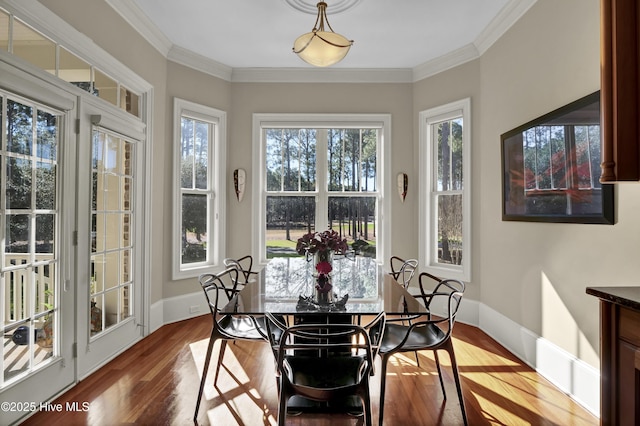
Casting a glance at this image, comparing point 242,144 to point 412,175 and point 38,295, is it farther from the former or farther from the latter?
point 38,295

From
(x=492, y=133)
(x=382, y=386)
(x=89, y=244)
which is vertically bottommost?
(x=382, y=386)

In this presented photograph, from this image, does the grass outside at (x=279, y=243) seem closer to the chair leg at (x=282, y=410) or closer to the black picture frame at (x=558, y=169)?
the black picture frame at (x=558, y=169)

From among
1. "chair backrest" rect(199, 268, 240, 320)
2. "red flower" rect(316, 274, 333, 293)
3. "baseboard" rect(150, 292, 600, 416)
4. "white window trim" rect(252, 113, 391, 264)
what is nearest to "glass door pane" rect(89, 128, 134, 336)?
"baseboard" rect(150, 292, 600, 416)

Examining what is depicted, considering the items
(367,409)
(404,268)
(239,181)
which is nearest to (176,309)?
(239,181)

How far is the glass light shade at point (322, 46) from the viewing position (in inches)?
108

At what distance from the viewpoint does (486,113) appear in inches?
154

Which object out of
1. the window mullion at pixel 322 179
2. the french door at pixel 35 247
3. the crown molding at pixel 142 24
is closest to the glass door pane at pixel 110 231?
the french door at pixel 35 247

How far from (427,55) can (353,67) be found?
0.94 m

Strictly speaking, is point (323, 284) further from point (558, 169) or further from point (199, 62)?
A: point (199, 62)

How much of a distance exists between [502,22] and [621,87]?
238cm

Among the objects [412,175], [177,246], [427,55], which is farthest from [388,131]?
[177,246]

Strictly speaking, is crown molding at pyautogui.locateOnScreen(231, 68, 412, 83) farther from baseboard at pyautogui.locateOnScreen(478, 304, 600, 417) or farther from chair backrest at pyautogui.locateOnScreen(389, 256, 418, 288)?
baseboard at pyautogui.locateOnScreen(478, 304, 600, 417)

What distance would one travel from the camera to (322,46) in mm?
2785

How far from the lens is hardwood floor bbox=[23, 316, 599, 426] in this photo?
2.28 m
